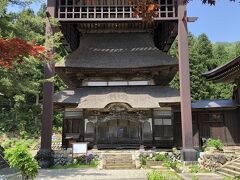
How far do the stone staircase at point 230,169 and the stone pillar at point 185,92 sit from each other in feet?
10.0

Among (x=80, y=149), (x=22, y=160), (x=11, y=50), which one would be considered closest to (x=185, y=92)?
(x=80, y=149)

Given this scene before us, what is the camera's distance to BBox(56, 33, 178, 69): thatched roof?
23.9 metres

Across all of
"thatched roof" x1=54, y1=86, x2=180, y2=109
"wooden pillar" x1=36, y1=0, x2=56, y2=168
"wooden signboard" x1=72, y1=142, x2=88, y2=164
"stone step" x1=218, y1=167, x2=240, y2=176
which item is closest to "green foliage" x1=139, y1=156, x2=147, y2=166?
"wooden signboard" x1=72, y1=142, x2=88, y2=164

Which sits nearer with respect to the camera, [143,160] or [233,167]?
[233,167]

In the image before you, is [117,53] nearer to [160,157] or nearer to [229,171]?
[160,157]

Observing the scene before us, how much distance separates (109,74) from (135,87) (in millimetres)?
2496

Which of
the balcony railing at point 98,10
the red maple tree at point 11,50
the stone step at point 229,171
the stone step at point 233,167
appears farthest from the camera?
the balcony railing at point 98,10

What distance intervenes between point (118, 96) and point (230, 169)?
10156 mm

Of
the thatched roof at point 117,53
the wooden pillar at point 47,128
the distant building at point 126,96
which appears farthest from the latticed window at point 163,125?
the wooden pillar at point 47,128

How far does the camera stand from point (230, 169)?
15.8 metres

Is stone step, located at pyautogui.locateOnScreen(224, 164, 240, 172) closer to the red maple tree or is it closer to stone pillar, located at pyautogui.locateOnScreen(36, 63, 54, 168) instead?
stone pillar, located at pyautogui.locateOnScreen(36, 63, 54, 168)

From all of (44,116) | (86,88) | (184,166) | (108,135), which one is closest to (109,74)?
(86,88)

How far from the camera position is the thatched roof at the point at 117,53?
78.3 feet

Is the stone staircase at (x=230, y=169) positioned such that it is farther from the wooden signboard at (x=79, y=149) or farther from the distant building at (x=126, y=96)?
the wooden signboard at (x=79, y=149)
